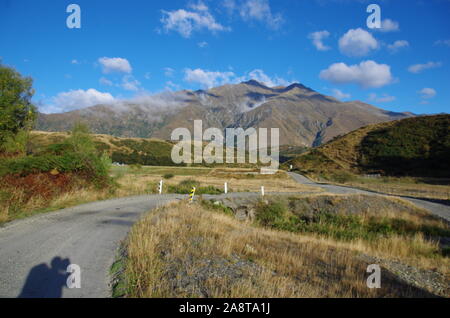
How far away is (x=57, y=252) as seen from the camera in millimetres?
5793

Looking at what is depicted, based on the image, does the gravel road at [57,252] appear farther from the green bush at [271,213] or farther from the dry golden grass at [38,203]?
the green bush at [271,213]

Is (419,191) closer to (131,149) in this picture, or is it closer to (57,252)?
(57,252)

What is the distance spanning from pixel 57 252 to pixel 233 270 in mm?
4204

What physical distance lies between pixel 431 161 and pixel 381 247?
5958 cm

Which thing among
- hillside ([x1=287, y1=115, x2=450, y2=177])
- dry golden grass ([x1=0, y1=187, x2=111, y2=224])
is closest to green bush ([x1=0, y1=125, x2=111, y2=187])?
dry golden grass ([x1=0, y1=187, x2=111, y2=224])

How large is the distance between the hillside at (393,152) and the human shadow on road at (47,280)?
203 ft

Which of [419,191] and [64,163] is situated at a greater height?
[64,163]

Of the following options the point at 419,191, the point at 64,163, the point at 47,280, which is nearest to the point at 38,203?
the point at 64,163

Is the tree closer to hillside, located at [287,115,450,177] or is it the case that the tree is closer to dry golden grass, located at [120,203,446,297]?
dry golden grass, located at [120,203,446,297]

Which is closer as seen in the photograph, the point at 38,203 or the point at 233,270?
the point at 233,270

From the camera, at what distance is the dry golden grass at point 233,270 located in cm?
415

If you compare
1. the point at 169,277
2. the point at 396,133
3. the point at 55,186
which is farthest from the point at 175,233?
the point at 396,133

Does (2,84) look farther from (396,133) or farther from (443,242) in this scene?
(396,133)

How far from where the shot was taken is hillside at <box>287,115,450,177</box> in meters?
55.7
